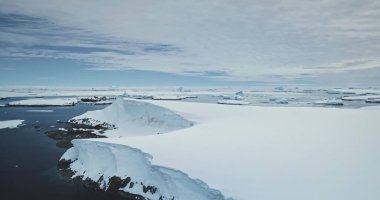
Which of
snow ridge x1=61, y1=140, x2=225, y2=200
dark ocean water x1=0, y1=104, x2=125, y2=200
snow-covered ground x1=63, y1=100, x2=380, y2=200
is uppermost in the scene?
snow-covered ground x1=63, y1=100, x2=380, y2=200

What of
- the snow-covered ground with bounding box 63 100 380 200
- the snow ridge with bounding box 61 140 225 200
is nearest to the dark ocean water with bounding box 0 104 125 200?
the snow ridge with bounding box 61 140 225 200

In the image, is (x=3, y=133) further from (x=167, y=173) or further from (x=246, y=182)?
(x=246, y=182)

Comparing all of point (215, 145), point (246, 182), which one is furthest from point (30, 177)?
point (246, 182)

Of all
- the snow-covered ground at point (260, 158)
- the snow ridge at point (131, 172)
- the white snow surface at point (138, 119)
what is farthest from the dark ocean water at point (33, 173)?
the white snow surface at point (138, 119)

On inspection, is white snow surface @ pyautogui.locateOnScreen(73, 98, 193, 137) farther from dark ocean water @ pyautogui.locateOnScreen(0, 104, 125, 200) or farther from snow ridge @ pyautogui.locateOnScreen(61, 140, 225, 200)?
snow ridge @ pyautogui.locateOnScreen(61, 140, 225, 200)

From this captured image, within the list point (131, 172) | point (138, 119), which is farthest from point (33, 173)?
point (138, 119)

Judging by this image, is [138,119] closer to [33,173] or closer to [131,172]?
[33,173]
